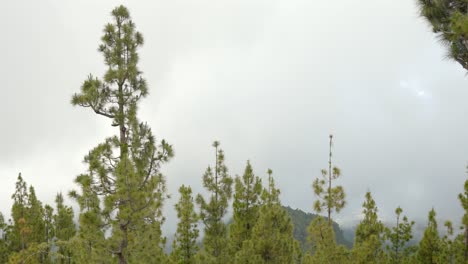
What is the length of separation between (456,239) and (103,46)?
20817 mm

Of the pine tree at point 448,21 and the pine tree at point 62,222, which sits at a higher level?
the pine tree at point 448,21

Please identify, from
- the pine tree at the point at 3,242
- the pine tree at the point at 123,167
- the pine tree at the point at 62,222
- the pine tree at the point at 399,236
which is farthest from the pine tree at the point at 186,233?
the pine tree at the point at 3,242

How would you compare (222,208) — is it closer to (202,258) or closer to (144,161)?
(202,258)

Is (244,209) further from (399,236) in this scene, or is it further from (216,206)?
(399,236)

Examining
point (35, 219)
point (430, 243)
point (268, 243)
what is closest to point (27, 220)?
point (35, 219)

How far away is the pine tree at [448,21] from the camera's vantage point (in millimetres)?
10664

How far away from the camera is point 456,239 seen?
2098 cm

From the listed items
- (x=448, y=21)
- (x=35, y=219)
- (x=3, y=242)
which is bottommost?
(x=3, y=242)

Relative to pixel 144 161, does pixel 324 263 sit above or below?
below

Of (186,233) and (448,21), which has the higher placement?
(448,21)

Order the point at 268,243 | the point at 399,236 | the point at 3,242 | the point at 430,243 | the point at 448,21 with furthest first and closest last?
1. the point at 3,242
2. the point at 399,236
3. the point at 430,243
4. the point at 268,243
5. the point at 448,21

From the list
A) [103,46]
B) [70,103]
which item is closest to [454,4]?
[103,46]

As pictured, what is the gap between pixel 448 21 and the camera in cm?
1121

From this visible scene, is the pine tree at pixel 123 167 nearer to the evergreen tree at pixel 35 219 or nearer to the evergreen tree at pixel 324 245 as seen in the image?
the evergreen tree at pixel 324 245
